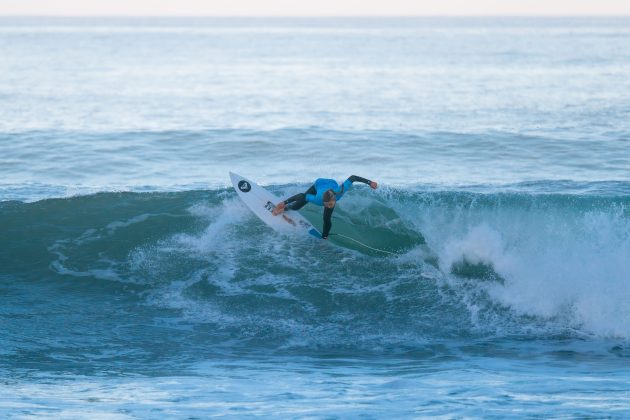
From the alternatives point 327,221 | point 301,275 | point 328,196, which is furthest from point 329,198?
point 301,275

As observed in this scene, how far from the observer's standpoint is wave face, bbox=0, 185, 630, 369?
1223cm

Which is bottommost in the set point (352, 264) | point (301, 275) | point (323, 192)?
point (301, 275)

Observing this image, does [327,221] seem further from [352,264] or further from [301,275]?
[301,275]

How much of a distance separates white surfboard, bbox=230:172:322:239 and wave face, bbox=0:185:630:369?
227mm

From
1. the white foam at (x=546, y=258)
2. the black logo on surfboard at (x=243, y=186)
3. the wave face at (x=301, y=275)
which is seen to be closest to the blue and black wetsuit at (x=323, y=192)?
the wave face at (x=301, y=275)

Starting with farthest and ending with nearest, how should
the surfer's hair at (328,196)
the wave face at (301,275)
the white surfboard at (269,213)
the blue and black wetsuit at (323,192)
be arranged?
the white surfboard at (269,213) → the blue and black wetsuit at (323,192) → the surfer's hair at (328,196) → the wave face at (301,275)

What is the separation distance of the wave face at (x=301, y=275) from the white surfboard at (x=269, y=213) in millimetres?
227

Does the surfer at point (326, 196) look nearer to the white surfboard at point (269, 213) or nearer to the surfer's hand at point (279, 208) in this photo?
the surfer's hand at point (279, 208)

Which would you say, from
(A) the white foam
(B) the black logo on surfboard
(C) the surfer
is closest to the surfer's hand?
(C) the surfer

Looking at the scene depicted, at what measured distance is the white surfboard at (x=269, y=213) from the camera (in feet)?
49.8

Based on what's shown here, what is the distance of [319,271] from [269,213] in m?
1.77

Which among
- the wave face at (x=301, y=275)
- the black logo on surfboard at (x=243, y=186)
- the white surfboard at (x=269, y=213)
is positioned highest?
the black logo on surfboard at (x=243, y=186)

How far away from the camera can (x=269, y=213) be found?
50.6 ft

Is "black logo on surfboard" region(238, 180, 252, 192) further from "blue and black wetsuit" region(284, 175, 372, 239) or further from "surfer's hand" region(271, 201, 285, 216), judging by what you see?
"blue and black wetsuit" region(284, 175, 372, 239)
